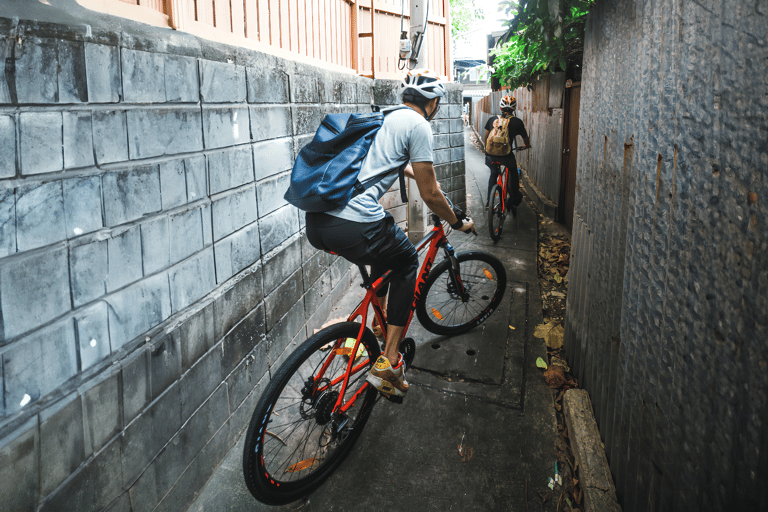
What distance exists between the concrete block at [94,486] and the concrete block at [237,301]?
804mm

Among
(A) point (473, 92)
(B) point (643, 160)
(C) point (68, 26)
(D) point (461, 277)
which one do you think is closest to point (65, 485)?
(C) point (68, 26)

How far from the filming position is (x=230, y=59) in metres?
2.69

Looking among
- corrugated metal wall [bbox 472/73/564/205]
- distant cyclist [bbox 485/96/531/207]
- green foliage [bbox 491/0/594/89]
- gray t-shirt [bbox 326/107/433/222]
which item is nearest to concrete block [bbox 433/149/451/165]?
distant cyclist [bbox 485/96/531/207]

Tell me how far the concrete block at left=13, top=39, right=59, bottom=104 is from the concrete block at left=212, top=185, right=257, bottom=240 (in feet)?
3.48

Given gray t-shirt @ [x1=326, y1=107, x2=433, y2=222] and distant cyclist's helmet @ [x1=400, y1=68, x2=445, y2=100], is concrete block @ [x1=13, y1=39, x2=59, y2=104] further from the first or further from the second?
distant cyclist's helmet @ [x1=400, y1=68, x2=445, y2=100]

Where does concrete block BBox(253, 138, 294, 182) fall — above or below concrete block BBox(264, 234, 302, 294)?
above

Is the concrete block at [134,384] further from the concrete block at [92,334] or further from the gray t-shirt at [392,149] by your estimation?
the gray t-shirt at [392,149]

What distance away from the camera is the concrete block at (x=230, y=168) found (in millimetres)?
2535

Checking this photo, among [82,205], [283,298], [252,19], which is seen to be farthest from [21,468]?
[252,19]

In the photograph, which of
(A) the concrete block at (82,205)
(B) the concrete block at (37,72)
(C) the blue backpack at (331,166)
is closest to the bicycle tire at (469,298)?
(C) the blue backpack at (331,166)

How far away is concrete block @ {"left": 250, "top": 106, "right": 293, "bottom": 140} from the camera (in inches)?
Answer: 119

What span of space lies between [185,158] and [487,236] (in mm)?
5766

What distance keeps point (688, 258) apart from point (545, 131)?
8352mm

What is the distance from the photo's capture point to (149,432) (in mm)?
2070
